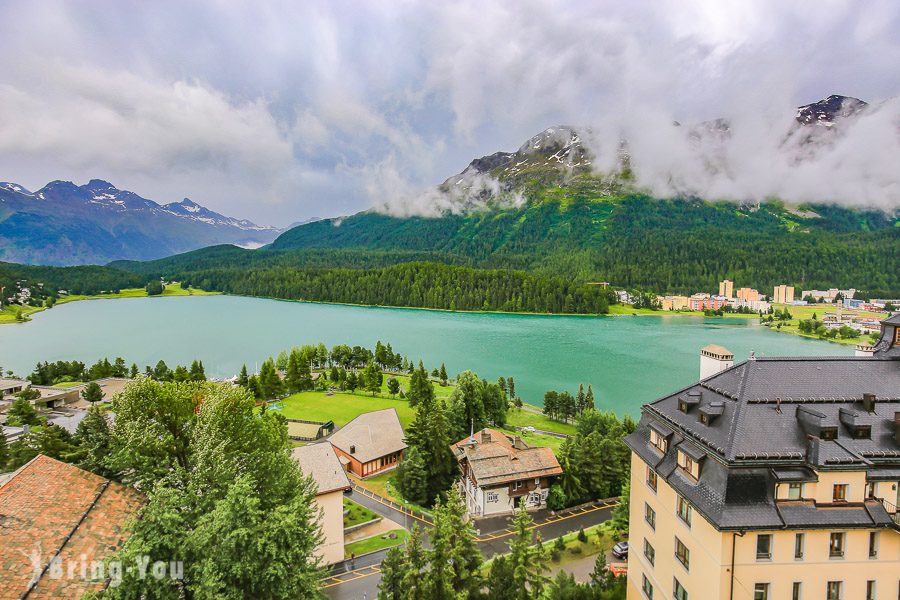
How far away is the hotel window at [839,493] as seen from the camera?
10336 millimetres

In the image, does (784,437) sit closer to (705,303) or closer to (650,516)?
(650,516)

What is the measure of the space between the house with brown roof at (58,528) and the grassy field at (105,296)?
126 m

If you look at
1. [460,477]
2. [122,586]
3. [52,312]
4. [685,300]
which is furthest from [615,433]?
[52,312]

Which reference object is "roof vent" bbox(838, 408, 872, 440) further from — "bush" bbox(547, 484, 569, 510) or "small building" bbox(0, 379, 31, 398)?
"small building" bbox(0, 379, 31, 398)

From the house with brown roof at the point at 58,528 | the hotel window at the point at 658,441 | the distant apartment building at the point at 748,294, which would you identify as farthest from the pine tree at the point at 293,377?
the distant apartment building at the point at 748,294

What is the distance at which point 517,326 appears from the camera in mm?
102375

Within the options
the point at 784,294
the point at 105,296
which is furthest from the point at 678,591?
the point at 105,296

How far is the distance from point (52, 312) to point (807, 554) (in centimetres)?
16154

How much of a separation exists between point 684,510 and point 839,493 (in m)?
3.31

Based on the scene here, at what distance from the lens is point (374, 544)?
21266 mm

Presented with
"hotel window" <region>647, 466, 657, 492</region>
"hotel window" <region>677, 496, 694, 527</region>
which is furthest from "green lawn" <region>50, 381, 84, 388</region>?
"hotel window" <region>677, 496, 694, 527</region>

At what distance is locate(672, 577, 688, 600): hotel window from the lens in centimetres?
1178

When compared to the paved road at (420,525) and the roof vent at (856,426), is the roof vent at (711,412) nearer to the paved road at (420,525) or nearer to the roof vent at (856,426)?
the roof vent at (856,426)

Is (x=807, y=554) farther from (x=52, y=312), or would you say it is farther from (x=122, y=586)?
(x=52, y=312)
